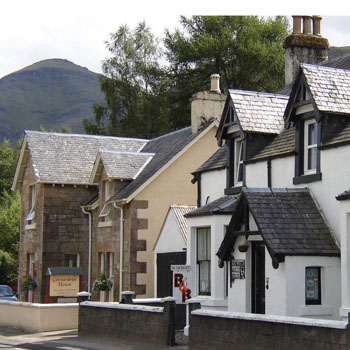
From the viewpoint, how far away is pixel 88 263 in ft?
105

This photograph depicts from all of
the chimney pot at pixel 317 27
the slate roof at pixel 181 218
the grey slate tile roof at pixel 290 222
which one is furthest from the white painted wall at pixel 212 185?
the chimney pot at pixel 317 27

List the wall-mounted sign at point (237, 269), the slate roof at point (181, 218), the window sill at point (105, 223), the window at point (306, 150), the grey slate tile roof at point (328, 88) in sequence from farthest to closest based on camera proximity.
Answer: the window sill at point (105, 223) → the slate roof at point (181, 218) → the wall-mounted sign at point (237, 269) → the window at point (306, 150) → the grey slate tile roof at point (328, 88)

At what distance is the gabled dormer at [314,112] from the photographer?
17.8m

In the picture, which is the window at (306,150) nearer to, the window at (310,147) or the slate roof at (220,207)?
the window at (310,147)

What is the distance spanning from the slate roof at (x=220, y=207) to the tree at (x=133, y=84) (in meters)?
27.7

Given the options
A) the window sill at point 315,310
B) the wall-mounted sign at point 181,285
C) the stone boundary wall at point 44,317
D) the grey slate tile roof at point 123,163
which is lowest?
the stone boundary wall at point 44,317

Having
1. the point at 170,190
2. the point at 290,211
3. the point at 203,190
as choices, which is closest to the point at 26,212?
the point at 170,190

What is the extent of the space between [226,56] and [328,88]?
33.3 metres

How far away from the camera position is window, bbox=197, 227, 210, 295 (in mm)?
20344

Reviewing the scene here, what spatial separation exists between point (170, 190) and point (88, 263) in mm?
5598

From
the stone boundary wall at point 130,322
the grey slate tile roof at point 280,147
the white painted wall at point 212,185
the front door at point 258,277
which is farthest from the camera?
the white painted wall at point 212,185

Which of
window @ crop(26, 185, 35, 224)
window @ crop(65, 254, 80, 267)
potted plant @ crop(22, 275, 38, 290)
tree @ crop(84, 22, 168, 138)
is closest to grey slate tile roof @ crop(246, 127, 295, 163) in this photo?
window @ crop(65, 254, 80, 267)

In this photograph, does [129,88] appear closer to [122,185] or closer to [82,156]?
[82,156]

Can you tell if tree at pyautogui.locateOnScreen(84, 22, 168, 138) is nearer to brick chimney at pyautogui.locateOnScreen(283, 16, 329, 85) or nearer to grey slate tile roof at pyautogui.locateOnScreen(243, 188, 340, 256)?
brick chimney at pyautogui.locateOnScreen(283, 16, 329, 85)
